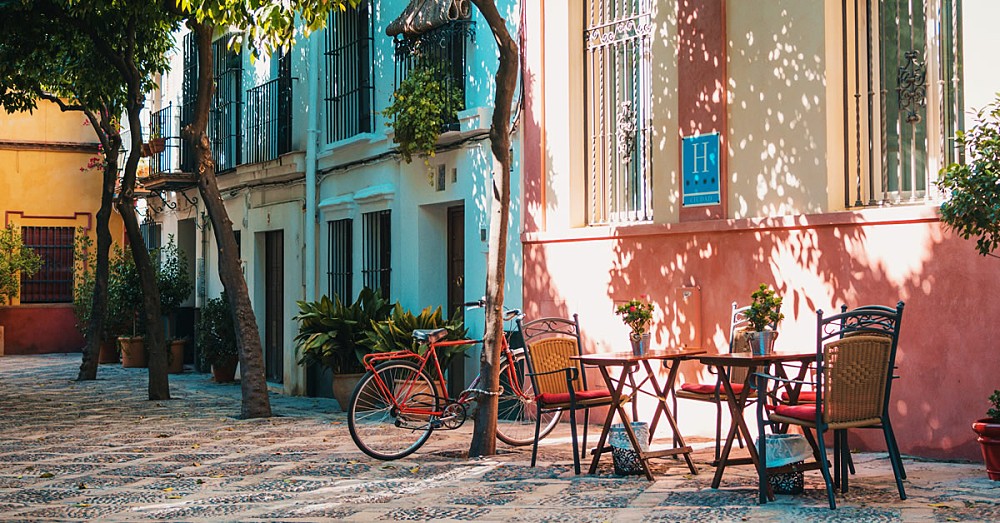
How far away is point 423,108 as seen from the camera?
42.2ft

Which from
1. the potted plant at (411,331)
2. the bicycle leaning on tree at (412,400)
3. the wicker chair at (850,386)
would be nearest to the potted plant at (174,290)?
the potted plant at (411,331)

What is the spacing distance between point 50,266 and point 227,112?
10.3m

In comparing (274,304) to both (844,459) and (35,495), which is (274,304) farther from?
(844,459)

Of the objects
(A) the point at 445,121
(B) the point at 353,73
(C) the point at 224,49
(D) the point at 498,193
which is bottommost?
(D) the point at 498,193

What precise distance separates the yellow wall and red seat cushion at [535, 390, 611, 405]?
72.3 ft

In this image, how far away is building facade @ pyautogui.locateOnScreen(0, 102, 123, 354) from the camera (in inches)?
1067

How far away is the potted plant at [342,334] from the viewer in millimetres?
13320

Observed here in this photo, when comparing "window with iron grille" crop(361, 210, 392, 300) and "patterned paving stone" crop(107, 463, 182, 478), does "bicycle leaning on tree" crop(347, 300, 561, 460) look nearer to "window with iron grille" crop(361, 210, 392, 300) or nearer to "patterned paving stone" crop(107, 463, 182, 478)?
"patterned paving stone" crop(107, 463, 182, 478)

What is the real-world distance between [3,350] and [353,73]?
15433 mm

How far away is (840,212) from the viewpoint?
341 inches

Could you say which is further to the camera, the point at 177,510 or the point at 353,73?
the point at 353,73

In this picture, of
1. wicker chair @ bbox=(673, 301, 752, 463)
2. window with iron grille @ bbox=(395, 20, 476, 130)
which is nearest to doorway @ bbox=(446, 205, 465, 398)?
window with iron grille @ bbox=(395, 20, 476, 130)

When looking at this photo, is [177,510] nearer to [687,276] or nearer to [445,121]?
[687,276]

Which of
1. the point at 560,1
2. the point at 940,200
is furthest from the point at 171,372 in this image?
the point at 940,200
